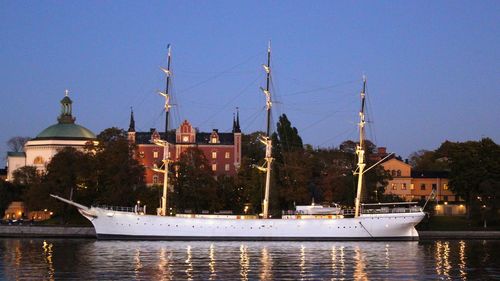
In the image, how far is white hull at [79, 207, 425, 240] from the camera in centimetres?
8906

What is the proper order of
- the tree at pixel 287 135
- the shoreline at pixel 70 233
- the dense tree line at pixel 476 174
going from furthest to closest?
the tree at pixel 287 135, the dense tree line at pixel 476 174, the shoreline at pixel 70 233

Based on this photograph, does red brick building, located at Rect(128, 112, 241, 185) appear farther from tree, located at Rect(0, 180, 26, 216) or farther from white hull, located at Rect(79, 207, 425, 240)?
white hull, located at Rect(79, 207, 425, 240)

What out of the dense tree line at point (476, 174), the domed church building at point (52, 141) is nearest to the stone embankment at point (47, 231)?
the dense tree line at point (476, 174)

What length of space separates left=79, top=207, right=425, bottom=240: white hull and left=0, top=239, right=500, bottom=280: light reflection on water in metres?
6.74

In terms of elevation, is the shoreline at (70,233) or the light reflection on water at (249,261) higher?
the shoreline at (70,233)

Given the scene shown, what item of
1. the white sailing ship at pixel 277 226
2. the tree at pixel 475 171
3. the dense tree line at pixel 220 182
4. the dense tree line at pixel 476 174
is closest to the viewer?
the white sailing ship at pixel 277 226

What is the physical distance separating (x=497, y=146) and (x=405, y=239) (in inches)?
1412

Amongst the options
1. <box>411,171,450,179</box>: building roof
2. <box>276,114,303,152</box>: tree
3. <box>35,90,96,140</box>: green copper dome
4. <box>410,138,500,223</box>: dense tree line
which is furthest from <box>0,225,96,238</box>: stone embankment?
<box>411,171,450,179</box>: building roof

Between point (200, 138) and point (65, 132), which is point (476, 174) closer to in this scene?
point (200, 138)

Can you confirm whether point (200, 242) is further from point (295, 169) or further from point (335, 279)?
point (335, 279)

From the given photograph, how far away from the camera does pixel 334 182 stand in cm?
11275

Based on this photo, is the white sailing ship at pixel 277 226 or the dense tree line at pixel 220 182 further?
the dense tree line at pixel 220 182

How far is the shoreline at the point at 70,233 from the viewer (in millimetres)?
97438

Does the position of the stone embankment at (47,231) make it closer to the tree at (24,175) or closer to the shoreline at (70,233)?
the shoreline at (70,233)
